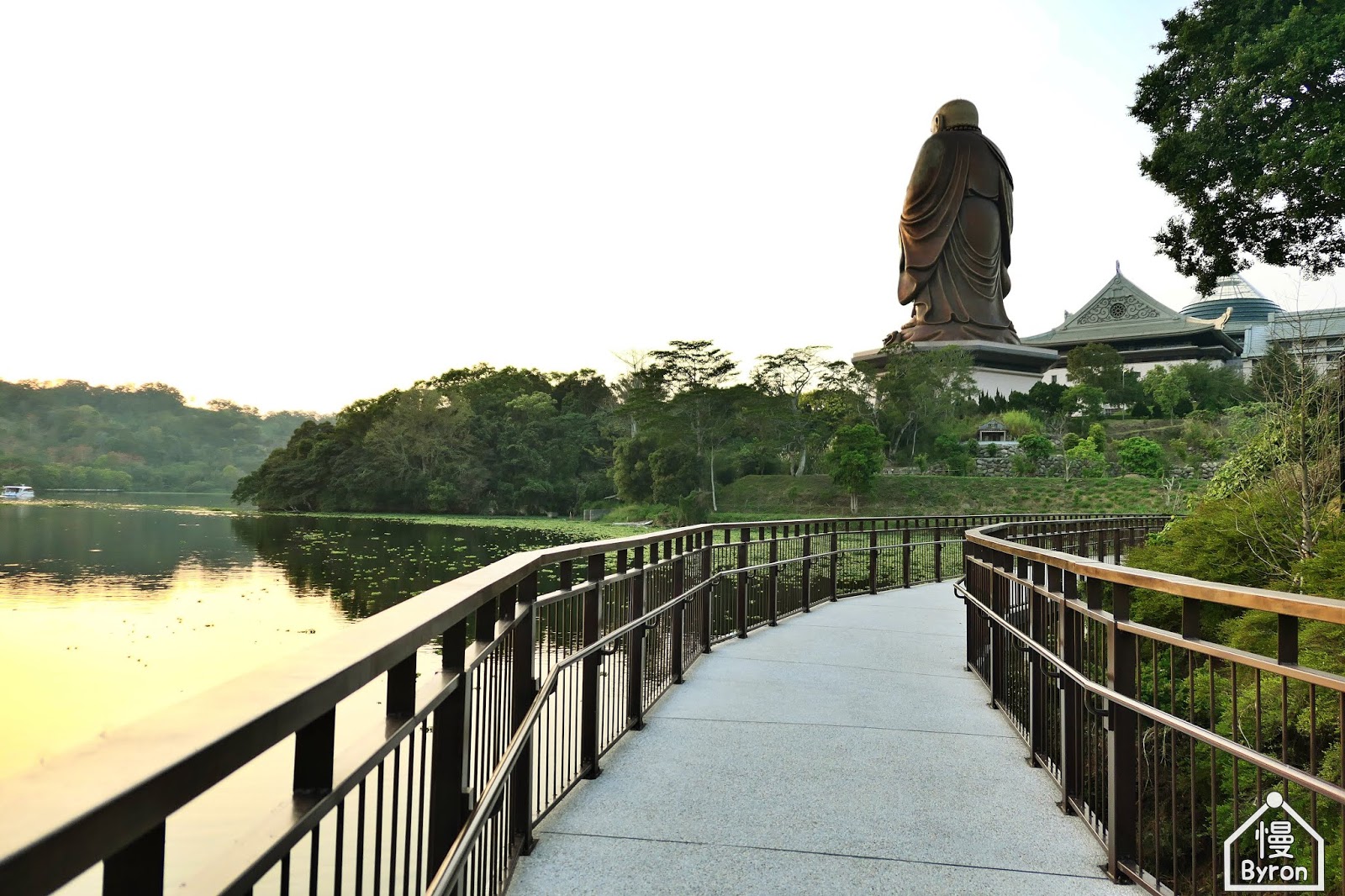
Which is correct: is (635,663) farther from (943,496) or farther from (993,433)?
(993,433)

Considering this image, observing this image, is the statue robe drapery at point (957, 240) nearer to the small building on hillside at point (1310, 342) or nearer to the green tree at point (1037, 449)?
the green tree at point (1037, 449)

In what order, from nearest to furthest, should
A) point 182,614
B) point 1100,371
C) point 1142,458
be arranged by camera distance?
point 182,614
point 1142,458
point 1100,371

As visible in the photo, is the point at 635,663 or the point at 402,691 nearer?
the point at 402,691

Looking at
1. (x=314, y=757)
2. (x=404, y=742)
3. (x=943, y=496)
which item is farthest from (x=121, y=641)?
(x=943, y=496)

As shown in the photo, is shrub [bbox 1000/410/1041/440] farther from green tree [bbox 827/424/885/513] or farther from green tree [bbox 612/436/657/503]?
green tree [bbox 612/436/657/503]

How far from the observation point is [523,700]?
3613 mm

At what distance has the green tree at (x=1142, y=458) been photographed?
145ft

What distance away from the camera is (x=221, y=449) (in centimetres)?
10181

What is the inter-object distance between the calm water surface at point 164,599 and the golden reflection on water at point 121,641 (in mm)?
35

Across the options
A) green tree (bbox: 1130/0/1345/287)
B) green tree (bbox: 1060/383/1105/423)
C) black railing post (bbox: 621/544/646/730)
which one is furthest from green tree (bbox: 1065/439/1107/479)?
black railing post (bbox: 621/544/646/730)

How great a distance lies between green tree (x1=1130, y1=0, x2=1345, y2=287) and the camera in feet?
39.5

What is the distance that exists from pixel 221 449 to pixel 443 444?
163ft

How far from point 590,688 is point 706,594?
4116 mm

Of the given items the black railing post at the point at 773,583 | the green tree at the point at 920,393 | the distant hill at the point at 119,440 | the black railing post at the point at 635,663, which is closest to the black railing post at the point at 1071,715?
the black railing post at the point at 635,663
